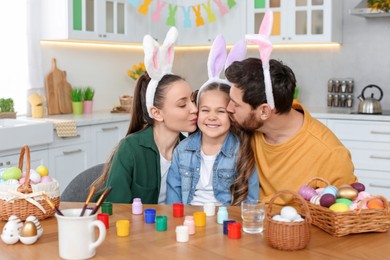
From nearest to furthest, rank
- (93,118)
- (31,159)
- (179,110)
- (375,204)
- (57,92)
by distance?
(375,204)
(179,110)
(31,159)
(93,118)
(57,92)

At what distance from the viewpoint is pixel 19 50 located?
4812 millimetres

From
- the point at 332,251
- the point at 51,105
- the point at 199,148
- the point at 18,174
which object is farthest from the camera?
the point at 51,105

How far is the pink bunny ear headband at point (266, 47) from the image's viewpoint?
6.99 feet

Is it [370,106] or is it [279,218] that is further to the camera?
[370,106]

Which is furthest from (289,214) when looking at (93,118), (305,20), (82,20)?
(305,20)

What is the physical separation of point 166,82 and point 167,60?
0.30ft

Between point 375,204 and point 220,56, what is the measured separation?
3.30 feet

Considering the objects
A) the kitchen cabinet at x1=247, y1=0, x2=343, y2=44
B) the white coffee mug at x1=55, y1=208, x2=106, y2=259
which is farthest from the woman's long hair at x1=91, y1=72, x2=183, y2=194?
the kitchen cabinet at x1=247, y1=0, x2=343, y2=44

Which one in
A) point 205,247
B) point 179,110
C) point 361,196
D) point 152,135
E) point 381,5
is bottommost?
point 205,247

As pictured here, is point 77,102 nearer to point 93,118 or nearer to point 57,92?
point 57,92

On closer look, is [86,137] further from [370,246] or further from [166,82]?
[370,246]

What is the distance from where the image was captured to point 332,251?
1.57m

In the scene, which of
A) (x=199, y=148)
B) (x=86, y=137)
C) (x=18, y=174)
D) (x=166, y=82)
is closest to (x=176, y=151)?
(x=199, y=148)

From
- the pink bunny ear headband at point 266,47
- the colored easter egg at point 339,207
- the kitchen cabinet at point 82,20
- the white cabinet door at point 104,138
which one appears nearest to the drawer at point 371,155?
the white cabinet door at point 104,138
